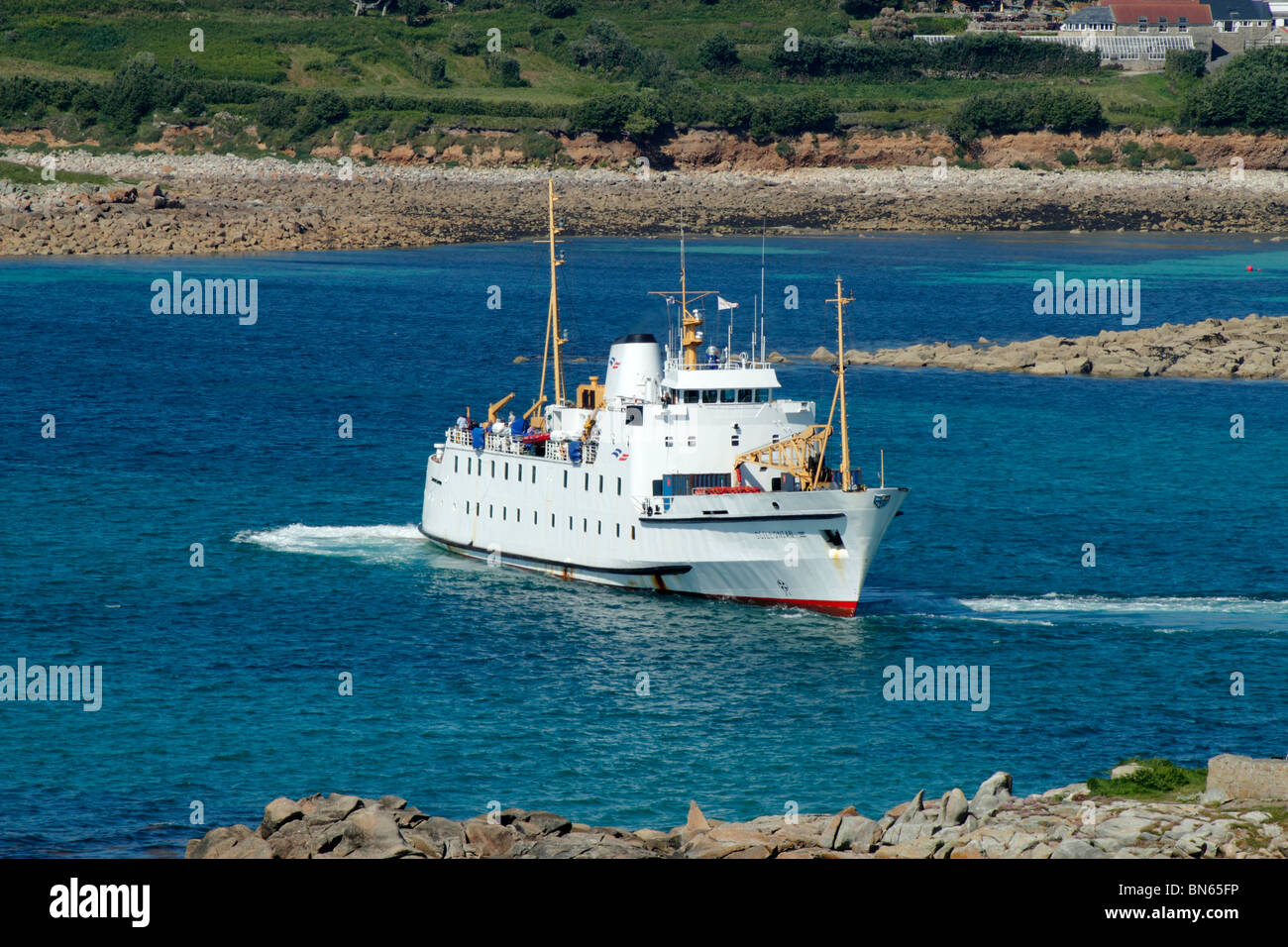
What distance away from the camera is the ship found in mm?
45844

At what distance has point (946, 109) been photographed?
650ft

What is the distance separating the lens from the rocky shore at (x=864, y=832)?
26297 mm

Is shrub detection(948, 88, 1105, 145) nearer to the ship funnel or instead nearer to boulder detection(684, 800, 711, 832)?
the ship funnel

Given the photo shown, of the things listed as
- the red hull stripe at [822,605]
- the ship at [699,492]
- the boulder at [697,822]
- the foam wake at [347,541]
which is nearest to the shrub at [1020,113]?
the foam wake at [347,541]

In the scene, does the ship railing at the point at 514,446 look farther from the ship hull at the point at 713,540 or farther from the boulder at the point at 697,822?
the boulder at the point at 697,822

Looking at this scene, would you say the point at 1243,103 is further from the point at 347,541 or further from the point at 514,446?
the point at 514,446

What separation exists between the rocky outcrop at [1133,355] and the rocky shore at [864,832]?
67.0 meters

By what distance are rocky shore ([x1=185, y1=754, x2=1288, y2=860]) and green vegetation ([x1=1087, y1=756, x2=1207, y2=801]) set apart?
0.60 m

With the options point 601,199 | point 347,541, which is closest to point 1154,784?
point 347,541

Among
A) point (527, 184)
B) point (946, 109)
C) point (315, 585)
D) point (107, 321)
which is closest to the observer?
point (315, 585)
